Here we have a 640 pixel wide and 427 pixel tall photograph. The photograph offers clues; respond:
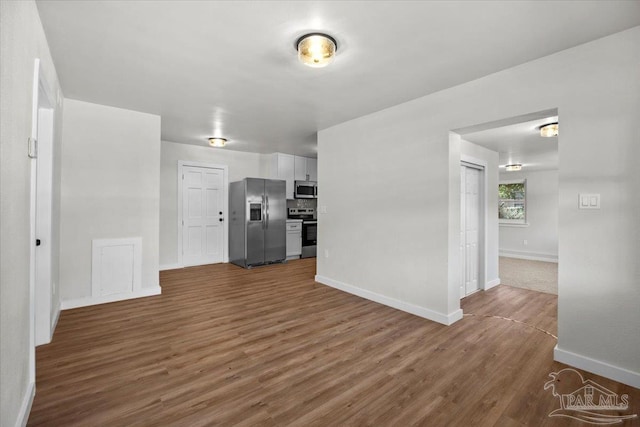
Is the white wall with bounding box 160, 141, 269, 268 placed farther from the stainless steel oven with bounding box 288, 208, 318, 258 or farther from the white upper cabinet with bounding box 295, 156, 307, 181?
the stainless steel oven with bounding box 288, 208, 318, 258

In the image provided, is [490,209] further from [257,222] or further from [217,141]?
[217,141]

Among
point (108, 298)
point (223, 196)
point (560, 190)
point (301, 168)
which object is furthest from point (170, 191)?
point (560, 190)

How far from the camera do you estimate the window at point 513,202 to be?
8.12m

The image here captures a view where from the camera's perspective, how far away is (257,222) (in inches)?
243

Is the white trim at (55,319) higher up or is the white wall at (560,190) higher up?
the white wall at (560,190)

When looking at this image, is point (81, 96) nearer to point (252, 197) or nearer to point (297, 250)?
point (252, 197)

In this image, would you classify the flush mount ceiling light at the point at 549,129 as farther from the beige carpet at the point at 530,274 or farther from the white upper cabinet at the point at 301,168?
the white upper cabinet at the point at 301,168

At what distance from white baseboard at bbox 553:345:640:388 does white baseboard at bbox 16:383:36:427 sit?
3652 millimetres

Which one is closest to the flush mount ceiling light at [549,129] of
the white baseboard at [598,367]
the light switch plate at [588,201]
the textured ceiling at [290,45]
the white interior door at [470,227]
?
the white interior door at [470,227]

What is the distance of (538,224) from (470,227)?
4.95 meters

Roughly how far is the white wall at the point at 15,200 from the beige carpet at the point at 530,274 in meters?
5.87

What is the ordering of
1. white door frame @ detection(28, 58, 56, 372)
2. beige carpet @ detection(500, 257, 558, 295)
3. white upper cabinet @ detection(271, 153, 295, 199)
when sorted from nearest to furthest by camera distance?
white door frame @ detection(28, 58, 56, 372) → beige carpet @ detection(500, 257, 558, 295) → white upper cabinet @ detection(271, 153, 295, 199)

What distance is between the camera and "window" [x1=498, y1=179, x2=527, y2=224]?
8117 mm

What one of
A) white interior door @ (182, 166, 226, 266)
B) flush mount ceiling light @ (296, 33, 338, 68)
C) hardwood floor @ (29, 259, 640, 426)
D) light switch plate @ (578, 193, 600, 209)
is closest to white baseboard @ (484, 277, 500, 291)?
hardwood floor @ (29, 259, 640, 426)
